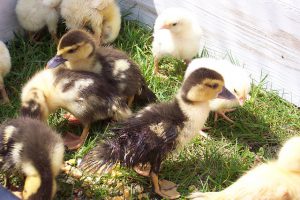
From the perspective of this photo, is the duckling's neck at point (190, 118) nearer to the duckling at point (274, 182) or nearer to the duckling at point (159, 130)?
the duckling at point (159, 130)

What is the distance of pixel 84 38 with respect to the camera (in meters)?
2.93

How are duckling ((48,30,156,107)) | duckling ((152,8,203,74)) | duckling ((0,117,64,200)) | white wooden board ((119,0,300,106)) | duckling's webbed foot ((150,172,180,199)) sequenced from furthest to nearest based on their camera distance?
duckling ((152,8,203,74)), white wooden board ((119,0,300,106)), duckling ((48,30,156,107)), duckling's webbed foot ((150,172,180,199)), duckling ((0,117,64,200))

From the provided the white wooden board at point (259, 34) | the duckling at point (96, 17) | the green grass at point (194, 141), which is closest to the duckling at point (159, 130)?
the green grass at point (194, 141)

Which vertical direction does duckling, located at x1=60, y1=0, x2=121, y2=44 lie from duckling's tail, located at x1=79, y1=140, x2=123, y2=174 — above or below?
above

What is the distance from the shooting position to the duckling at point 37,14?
340 centimetres

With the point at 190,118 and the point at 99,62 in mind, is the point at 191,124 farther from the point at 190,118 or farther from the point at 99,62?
the point at 99,62

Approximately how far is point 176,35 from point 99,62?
0.58 metres

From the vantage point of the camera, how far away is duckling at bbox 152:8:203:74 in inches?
128

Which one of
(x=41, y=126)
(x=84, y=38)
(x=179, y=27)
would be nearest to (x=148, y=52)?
(x=179, y=27)

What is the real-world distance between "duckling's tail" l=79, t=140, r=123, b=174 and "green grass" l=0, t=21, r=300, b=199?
137 millimetres

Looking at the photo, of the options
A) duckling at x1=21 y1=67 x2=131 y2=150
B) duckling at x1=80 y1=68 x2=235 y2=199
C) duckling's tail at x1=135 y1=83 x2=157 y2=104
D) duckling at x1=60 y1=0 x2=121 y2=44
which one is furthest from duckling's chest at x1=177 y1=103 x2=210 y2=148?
duckling at x1=60 y1=0 x2=121 y2=44

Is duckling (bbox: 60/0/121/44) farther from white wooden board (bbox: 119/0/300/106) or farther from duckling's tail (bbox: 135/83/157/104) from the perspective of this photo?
duckling's tail (bbox: 135/83/157/104)

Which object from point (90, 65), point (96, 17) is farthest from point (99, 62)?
point (96, 17)

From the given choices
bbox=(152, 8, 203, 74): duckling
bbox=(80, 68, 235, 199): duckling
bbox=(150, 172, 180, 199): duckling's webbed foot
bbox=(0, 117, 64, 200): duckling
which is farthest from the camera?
bbox=(152, 8, 203, 74): duckling
